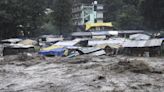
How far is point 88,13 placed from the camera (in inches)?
3263

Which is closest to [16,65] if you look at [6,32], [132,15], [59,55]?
[59,55]

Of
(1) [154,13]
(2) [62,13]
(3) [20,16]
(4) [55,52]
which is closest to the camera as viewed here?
(4) [55,52]

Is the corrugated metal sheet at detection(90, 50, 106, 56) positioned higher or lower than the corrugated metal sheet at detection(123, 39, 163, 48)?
lower

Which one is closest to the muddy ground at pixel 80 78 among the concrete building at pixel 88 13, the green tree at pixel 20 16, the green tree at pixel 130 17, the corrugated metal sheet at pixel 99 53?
the corrugated metal sheet at pixel 99 53

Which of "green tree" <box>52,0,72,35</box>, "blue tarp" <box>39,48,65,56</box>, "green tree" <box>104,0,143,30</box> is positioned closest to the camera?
"blue tarp" <box>39,48,65,56</box>

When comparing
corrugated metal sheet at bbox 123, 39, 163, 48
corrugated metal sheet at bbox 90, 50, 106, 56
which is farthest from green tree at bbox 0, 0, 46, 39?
corrugated metal sheet at bbox 123, 39, 163, 48

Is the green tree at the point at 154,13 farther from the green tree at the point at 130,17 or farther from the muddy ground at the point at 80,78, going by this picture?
the muddy ground at the point at 80,78

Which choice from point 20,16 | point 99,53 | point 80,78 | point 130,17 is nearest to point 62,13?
point 20,16

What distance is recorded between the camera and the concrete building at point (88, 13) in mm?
81438

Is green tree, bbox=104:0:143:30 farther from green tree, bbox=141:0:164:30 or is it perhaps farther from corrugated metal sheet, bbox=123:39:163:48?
corrugated metal sheet, bbox=123:39:163:48

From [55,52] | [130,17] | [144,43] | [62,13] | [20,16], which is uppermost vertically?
[20,16]

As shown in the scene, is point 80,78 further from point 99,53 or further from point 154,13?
point 154,13

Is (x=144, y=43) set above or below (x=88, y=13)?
above

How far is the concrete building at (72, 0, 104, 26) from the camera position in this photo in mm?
81438
